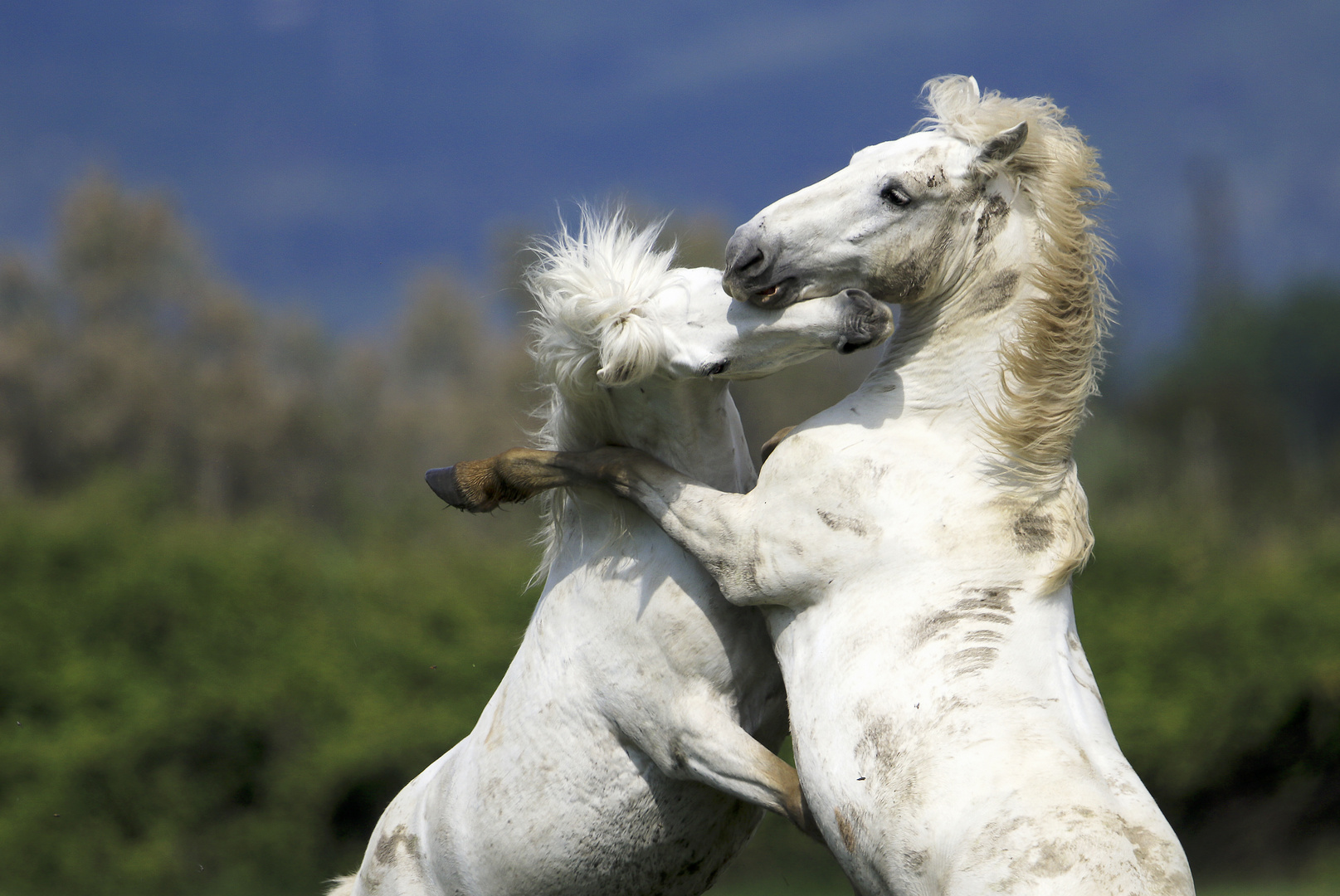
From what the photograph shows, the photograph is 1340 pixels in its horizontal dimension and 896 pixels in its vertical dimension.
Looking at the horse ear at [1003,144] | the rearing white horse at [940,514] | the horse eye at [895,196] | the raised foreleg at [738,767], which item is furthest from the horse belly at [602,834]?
the horse ear at [1003,144]

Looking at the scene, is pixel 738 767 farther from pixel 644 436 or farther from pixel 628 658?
pixel 644 436

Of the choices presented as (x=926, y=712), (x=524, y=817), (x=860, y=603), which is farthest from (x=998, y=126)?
(x=524, y=817)

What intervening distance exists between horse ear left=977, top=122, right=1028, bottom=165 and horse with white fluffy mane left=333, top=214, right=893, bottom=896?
0.50 metres

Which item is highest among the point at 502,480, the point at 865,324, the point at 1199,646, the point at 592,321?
the point at 592,321

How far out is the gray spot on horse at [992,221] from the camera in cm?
300

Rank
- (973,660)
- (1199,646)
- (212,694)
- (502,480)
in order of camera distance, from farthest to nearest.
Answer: (1199,646) → (212,694) → (502,480) → (973,660)

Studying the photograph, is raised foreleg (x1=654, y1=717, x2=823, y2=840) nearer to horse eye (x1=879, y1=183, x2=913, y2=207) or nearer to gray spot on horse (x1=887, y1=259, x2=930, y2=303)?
gray spot on horse (x1=887, y1=259, x2=930, y2=303)

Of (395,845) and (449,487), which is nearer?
(449,487)

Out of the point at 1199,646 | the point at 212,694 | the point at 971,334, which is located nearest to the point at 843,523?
the point at 971,334

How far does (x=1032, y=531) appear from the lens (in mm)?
2809

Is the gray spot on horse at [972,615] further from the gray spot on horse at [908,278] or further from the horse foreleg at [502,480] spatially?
the horse foreleg at [502,480]

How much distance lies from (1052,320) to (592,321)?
3.85ft

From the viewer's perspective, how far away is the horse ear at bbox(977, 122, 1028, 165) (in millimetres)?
2910

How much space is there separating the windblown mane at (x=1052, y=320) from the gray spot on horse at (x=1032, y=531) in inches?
2.5
